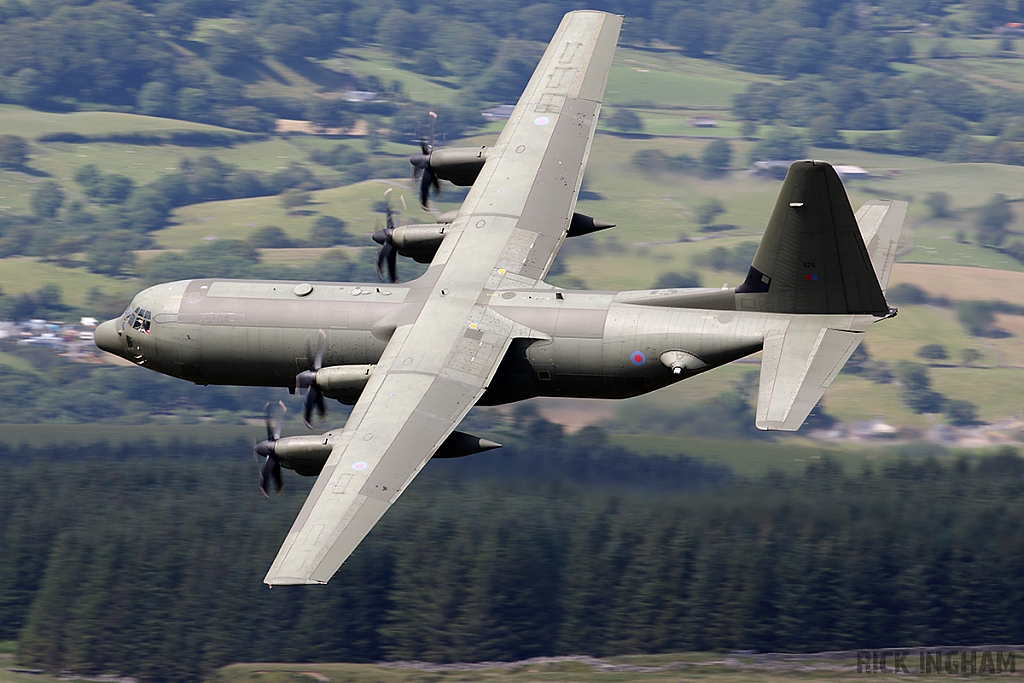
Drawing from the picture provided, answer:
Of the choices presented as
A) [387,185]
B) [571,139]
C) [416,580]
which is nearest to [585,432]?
[416,580]

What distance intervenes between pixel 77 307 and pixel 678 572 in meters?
83.1

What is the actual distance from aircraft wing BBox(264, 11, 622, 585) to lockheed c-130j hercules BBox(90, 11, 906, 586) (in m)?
0.08

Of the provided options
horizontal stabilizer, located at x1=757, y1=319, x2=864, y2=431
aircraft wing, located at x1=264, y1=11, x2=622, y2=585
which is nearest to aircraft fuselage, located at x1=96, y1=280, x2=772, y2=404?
aircraft wing, located at x1=264, y1=11, x2=622, y2=585

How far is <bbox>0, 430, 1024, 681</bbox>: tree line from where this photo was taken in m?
98.0

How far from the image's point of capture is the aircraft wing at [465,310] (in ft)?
151

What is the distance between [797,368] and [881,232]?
8.74 m

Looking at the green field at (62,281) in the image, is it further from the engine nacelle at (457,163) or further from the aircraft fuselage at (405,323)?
the aircraft fuselage at (405,323)

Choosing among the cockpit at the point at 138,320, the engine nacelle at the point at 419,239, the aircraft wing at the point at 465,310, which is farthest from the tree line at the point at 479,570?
the cockpit at the point at 138,320

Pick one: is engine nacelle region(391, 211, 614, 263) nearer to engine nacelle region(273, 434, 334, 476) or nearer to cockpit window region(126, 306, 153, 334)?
cockpit window region(126, 306, 153, 334)

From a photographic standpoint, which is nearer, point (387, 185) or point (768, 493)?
point (768, 493)

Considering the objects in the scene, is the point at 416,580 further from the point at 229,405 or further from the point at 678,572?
the point at 229,405

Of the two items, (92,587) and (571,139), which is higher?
(571,139)

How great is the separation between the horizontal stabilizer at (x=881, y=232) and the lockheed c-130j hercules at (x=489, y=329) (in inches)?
3.5

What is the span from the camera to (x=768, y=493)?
277 ft
